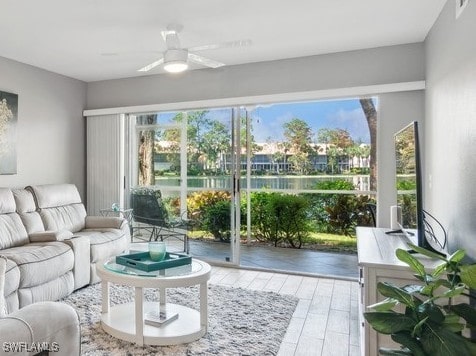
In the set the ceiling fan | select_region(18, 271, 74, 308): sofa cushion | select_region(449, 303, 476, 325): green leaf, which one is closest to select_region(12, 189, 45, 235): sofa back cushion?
select_region(18, 271, 74, 308): sofa cushion

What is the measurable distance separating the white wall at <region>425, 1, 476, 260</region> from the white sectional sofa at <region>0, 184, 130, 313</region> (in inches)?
122

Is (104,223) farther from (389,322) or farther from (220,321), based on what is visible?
(389,322)

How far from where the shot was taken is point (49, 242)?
337 cm

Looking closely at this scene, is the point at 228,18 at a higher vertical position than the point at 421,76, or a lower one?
higher

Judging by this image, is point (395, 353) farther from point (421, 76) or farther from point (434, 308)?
point (421, 76)

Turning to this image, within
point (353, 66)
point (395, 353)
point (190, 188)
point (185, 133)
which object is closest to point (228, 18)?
point (353, 66)

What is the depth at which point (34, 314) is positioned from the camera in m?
1.40

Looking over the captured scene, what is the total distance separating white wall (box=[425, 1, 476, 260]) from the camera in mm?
1949

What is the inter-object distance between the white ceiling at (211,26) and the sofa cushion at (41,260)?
1.81 metres

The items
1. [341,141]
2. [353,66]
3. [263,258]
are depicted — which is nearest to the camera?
[353,66]

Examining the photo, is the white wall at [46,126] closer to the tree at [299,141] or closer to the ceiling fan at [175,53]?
the ceiling fan at [175,53]

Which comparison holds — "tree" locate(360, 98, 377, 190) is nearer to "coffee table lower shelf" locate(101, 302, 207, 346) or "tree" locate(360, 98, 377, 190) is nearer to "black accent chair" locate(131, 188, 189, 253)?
"black accent chair" locate(131, 188, 189, 253)

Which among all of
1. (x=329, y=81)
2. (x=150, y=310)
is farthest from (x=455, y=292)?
(x=329, y=81)

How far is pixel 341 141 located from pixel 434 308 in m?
4.38
